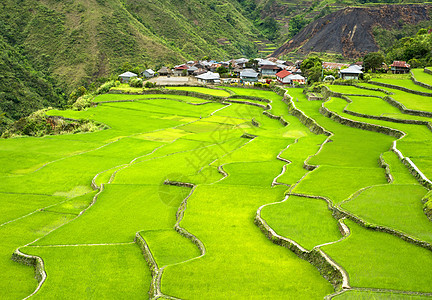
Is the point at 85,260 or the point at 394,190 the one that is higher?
the point at 394,190

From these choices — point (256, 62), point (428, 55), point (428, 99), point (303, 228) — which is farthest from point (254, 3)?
point (303, 228)

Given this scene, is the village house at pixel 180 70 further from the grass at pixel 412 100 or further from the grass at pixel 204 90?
the grass at pixel 412 100

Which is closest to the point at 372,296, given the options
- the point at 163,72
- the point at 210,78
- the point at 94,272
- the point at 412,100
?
the point at 94,272

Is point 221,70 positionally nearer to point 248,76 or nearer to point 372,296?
point 248,76

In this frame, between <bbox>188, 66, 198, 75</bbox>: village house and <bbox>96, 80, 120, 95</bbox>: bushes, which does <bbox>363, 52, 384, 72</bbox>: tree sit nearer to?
<bbox>188, 66, 198, 75</bbox>: village house

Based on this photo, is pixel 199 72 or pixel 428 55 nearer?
pixel 428 55

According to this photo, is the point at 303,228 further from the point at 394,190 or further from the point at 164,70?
the point at 164,70
